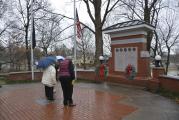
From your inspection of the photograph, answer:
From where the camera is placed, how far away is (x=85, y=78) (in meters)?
21.0

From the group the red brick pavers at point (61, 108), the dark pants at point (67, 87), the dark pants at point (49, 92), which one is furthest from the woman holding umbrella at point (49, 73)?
the dark pants at point (67, 87)

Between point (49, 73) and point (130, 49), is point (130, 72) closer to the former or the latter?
point (130, 49)

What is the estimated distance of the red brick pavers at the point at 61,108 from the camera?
8.48m

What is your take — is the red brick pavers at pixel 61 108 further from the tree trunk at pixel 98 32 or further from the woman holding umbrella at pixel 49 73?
the tree trunk at pixel 98 32

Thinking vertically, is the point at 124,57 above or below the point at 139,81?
above

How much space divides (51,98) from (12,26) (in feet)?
95.7

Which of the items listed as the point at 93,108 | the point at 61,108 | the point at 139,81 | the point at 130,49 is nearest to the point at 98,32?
the point at 130,49

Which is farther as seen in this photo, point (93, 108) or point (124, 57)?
point (124, 57)

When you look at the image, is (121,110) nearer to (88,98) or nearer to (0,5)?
(88,98)

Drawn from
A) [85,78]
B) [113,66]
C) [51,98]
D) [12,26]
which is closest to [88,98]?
[51,98]

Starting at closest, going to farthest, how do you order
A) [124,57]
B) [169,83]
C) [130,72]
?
[169,83] < [130,72] < [124,57]

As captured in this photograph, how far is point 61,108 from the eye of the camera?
31.6ft

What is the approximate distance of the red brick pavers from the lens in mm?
8477

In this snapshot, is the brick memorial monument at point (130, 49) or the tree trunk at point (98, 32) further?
the tree trunk at point (98, 32)
